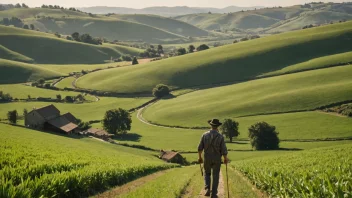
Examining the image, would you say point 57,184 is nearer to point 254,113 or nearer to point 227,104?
point 254,113

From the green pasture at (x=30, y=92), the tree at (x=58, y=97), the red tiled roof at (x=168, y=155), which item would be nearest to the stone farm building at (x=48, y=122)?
the red tiled roof at (x=168, y=155)

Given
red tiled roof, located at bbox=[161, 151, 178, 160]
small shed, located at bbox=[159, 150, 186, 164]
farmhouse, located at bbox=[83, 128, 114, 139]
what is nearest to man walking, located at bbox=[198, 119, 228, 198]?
small shed, located at bbox=[159, 150, 186, 164]

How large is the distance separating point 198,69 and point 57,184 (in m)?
160

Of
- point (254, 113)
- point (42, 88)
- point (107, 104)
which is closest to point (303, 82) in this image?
point (254, 113)

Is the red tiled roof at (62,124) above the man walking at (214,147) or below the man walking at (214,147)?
below

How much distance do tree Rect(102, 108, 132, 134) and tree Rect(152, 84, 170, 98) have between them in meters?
47.0

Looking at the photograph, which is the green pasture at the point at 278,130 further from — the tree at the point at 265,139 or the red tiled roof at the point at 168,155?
the red tiled roof at the point at 168,155

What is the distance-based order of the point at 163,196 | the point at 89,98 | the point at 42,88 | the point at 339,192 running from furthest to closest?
the point at 42,88 → the point at 89,98 → the point at 163,196 → the point at 339,192

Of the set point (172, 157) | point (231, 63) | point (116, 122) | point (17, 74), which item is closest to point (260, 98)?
point (116, 122)

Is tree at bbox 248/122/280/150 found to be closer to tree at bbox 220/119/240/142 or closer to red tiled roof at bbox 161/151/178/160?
tree at bbox 220/119/240/142

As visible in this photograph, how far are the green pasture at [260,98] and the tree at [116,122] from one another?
1406 cm

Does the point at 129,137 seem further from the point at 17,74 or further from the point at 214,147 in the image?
the point at 17,74

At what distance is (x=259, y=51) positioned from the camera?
181750 mm

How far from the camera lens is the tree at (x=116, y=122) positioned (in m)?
106
